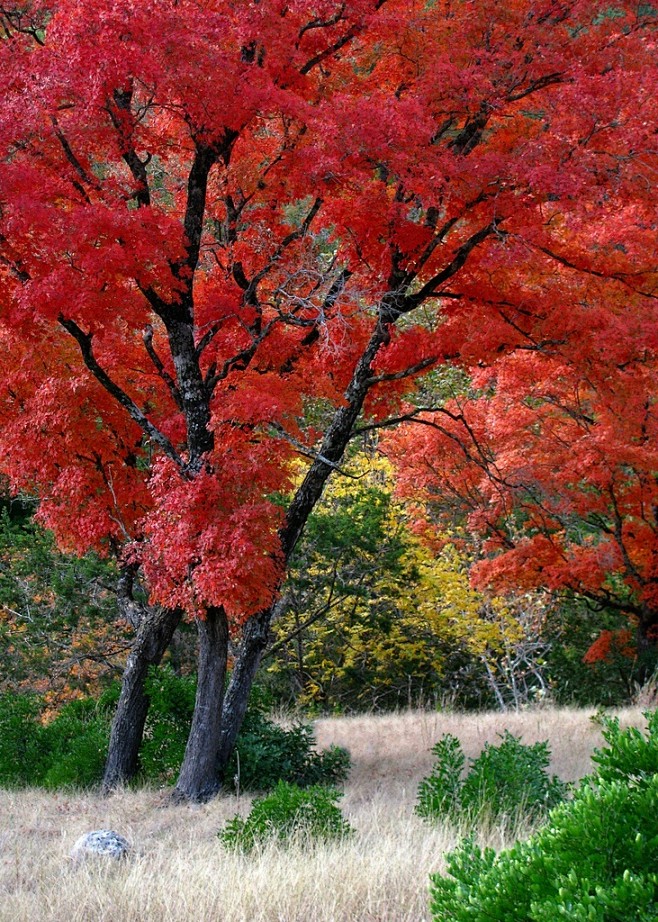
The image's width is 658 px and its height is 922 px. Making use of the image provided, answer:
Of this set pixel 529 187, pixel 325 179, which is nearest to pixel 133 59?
pixel 325 179

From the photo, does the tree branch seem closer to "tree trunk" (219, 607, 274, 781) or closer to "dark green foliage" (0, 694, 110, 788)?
"tree trunk" (219, 607, 274, 781)

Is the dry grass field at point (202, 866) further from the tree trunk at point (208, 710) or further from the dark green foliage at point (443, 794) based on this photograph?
the tree trunk at point (208, 710)

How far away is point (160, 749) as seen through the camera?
405 inches

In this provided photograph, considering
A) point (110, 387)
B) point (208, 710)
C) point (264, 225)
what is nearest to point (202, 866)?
point (208, 710)

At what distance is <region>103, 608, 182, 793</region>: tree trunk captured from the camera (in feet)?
34.4

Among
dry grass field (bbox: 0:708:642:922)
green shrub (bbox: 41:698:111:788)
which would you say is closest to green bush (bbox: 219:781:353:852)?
dry grass field (bbox: 0:708:642:922)

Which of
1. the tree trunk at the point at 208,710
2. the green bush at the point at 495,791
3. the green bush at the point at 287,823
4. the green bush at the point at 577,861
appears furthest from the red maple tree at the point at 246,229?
the green bush at the point at 577,861

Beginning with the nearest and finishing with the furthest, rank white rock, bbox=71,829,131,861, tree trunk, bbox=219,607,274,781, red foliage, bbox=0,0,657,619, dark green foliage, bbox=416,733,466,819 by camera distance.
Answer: white rock, bbox=71,829,131,861
dark green foliage, bbox=416,733,466,819
red foliage, bbox=0,0,657,619
tree trunk, bbox=219,607,274,781

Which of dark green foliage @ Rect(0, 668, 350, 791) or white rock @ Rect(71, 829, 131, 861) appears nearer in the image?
white rock @ Rect(71, 829, 131, 861)

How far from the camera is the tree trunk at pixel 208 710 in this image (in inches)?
372

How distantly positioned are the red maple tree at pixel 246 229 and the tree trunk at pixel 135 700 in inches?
1.3

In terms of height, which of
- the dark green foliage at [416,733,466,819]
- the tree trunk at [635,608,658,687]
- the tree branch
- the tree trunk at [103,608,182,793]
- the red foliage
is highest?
the red foliage

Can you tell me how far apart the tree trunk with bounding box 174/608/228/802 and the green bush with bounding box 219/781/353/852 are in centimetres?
258

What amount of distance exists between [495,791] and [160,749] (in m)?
4.47
